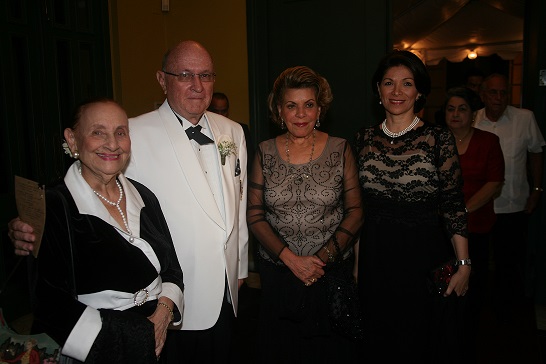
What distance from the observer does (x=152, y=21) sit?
17.6ft

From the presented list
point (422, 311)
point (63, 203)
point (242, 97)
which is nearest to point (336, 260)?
point (422, 311)

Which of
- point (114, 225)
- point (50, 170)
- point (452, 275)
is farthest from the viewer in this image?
point (50, 170)

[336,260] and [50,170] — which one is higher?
[50,170]

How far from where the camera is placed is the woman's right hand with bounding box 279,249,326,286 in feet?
8.71

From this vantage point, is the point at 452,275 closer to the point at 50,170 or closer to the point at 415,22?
the point at 50,170

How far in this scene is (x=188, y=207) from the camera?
2.39 m

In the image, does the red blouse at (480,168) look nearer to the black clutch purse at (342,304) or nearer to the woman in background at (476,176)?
the woman in background at (476,176)

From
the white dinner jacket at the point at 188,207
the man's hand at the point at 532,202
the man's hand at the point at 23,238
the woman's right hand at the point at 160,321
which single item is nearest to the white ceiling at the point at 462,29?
the man's hand at the point at 532,202

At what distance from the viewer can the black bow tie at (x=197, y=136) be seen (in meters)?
2.53

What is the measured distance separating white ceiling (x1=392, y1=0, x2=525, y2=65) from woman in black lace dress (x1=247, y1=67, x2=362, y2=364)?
17.2 ft

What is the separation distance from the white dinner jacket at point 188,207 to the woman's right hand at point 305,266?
357 millimetres

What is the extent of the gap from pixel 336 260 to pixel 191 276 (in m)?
0.81

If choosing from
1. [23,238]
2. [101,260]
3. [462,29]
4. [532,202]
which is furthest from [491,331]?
[462,29]

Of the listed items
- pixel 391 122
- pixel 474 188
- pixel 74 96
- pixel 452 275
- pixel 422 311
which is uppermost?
pixel 74 96
